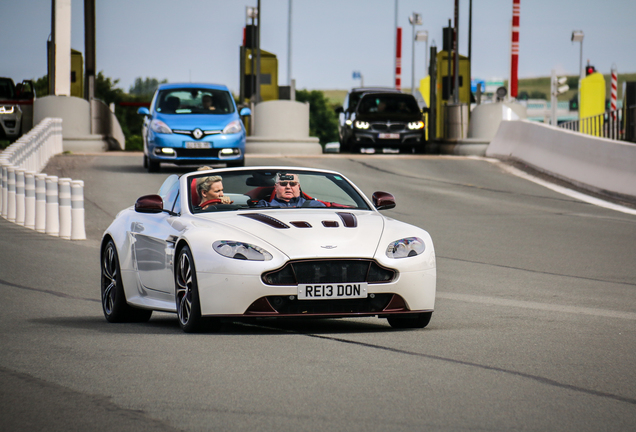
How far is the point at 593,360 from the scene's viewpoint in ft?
21.7

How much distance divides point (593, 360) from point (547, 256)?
7511mm

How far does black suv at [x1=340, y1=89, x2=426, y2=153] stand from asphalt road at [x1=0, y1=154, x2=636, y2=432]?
19047 millimetres

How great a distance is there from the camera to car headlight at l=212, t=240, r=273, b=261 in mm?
7465

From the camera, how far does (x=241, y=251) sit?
7520mm

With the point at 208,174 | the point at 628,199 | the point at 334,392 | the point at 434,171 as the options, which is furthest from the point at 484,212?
the point at 334,392

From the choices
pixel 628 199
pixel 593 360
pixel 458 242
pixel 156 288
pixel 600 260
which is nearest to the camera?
pixel 593 360

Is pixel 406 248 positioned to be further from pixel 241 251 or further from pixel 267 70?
pixel 267 70

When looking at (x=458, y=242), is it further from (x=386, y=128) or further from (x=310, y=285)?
(x=386, y=128)

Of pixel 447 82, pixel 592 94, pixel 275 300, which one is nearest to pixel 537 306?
pixel 275 300

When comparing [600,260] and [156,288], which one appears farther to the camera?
[600,260]

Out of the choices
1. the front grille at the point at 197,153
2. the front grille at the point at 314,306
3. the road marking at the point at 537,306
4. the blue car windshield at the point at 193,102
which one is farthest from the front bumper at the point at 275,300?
the blue car windshield at the point at 193,102

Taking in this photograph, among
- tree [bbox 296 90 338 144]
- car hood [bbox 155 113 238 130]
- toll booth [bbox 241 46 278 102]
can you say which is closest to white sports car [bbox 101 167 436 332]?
car hood [bbox 155 113 238 130]

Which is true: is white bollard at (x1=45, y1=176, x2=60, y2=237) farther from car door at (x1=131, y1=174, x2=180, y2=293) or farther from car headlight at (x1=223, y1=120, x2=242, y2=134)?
car door at (x1=131, y1=174, x2=180, y2=293)

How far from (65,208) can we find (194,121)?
7.22 meters
